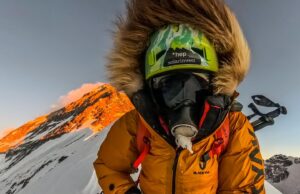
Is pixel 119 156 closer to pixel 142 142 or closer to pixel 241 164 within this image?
pixel 142 142

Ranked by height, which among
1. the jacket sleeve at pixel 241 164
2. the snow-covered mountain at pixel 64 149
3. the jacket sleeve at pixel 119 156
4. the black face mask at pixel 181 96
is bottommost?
the snow-covered mountain at pixel 64 149

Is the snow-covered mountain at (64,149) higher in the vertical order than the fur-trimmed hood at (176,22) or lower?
lower

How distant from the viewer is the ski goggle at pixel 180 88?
2145 millimetres

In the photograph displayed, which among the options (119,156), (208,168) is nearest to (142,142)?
(119,156)

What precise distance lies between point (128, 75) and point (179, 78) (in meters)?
0.38

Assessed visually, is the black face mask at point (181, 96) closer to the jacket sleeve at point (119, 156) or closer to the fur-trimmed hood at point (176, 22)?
the fur-trimmed hood at point (176, 22)

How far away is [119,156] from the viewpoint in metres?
2.52

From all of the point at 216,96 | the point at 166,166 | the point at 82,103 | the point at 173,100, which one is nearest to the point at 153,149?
the point at 166,166

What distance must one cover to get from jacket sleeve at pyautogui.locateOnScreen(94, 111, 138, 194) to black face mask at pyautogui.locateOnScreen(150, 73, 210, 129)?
366 millimetres

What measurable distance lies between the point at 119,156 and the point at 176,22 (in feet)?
3.22

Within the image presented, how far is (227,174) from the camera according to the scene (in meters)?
2.28

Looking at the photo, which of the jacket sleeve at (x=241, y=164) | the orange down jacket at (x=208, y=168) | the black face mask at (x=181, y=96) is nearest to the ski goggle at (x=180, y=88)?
the black face mask at (x=181, y=96)

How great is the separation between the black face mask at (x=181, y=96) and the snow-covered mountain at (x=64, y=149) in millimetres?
Result: 529

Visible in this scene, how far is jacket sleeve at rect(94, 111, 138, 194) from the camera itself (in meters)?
2.50
